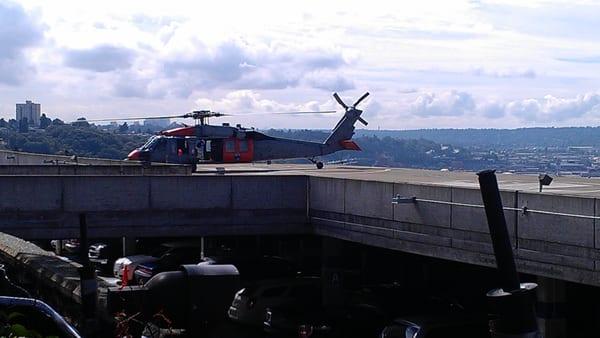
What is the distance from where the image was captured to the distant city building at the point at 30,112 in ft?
504

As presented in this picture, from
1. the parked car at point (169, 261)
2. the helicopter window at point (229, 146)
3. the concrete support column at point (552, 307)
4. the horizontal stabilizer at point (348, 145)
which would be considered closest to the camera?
the concrete support column at point (552, 307)

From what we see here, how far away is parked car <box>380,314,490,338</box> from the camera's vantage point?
18219 mm

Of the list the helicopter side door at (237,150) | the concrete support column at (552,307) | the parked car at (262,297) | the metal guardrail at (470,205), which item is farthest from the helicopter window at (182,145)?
the concrete support column at (552,307)

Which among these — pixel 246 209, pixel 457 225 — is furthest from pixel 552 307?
pixel 246 209

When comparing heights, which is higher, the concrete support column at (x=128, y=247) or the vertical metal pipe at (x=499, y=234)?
the vertical metal pipe at (x=499, y=234)

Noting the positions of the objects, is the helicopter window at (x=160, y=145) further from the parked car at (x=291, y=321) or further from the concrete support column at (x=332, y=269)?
the parked car at (x=291, y=321)

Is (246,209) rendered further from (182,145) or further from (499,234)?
(499,234)

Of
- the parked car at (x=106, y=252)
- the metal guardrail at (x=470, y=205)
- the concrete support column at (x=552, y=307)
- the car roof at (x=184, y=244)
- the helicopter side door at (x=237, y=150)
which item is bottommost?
the parked car at (x=106, y=252)

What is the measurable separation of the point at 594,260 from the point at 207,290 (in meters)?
10.2

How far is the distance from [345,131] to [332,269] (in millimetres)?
23770

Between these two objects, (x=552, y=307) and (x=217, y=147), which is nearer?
(x=552, y=307)

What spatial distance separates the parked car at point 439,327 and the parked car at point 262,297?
16.4ft

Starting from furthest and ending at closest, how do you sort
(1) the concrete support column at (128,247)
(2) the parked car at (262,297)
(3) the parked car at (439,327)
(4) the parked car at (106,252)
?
(4) the parked car at (106,252) → (1) the concrete support column at (128,247) → (2) the parked car at (262,297) → (3) the parked car at (439,327)

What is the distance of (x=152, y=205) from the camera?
2545 cm
